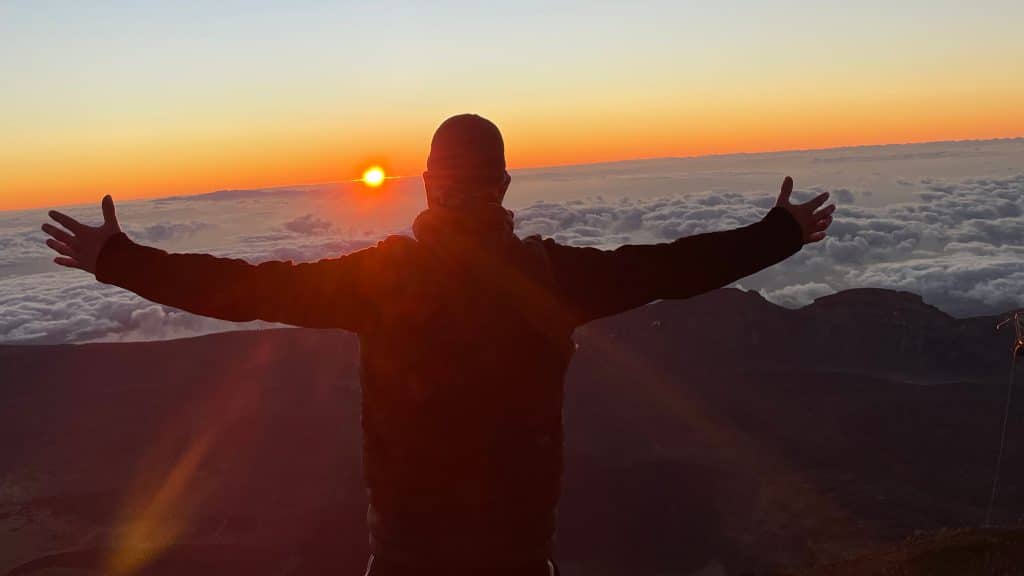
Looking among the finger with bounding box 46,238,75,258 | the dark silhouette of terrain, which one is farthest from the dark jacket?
the dark silhouette of terrain

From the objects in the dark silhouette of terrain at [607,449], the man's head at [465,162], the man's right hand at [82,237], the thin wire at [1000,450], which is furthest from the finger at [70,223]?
the thin wire at [1000,450]

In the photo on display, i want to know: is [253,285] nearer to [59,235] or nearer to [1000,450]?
[59,235]

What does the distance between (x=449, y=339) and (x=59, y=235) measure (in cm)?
192

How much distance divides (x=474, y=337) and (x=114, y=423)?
169 metres

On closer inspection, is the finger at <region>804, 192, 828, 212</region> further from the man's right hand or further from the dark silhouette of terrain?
the dark silhouette of terrain

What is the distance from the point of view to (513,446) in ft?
11.5

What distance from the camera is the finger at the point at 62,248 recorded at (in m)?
3.77

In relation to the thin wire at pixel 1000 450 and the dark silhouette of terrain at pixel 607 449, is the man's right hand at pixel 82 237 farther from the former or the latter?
the thin wire at pixel 1000 450

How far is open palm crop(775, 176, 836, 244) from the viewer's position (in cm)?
409

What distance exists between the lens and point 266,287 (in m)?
3.39

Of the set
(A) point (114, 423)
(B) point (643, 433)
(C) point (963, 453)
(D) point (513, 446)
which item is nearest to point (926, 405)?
(C) point (963, 453)

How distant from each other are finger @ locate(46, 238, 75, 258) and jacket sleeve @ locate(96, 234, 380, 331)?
0.41 m

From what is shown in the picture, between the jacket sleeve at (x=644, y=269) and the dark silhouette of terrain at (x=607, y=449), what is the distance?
89.0 m

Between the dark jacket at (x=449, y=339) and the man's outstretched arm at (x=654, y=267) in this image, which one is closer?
the dark jacket at (x=449, y=339)
